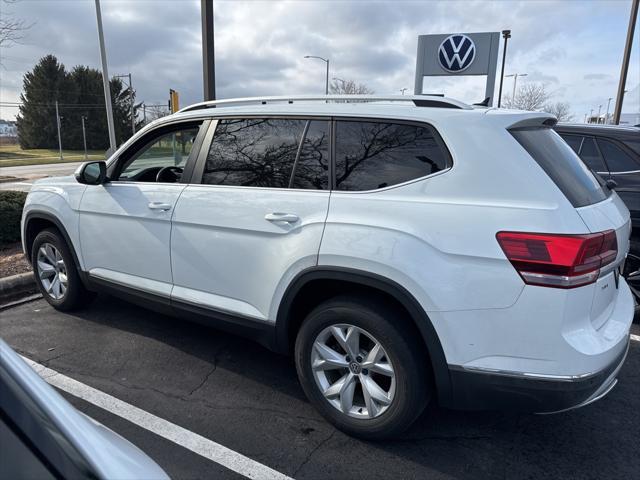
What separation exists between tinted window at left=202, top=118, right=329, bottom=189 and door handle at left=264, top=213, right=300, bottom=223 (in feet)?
0.69

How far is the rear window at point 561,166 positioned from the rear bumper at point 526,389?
2.75ft

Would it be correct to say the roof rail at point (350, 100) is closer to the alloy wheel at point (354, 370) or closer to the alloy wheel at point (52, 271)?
the alloy wheel at point (354, 370)

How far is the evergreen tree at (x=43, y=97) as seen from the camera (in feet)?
187

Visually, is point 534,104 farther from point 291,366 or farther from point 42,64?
point 42,64

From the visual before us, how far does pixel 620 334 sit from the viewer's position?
2.44 metres

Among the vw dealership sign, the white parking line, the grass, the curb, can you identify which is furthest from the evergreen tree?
the white parking line

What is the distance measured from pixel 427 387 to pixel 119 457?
5.70 ft

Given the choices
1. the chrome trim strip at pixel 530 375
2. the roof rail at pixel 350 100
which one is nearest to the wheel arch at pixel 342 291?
the chrome trim strip at pixel 530 375

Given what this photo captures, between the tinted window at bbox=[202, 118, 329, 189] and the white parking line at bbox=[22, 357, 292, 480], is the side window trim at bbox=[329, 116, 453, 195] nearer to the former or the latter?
the tinted window at bbox=[202, 118, 329, 189]

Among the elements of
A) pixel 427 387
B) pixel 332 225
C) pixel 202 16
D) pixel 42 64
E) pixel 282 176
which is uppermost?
pixel 42 64

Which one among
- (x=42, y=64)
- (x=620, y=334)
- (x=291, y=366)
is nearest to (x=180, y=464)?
(x=291, y=366)

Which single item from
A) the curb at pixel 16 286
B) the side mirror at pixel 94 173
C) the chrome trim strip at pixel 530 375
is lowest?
the curb at pixel 16 286

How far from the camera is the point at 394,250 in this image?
2412 mm

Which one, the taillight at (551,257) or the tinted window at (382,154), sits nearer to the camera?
the taillight at (551,257)
